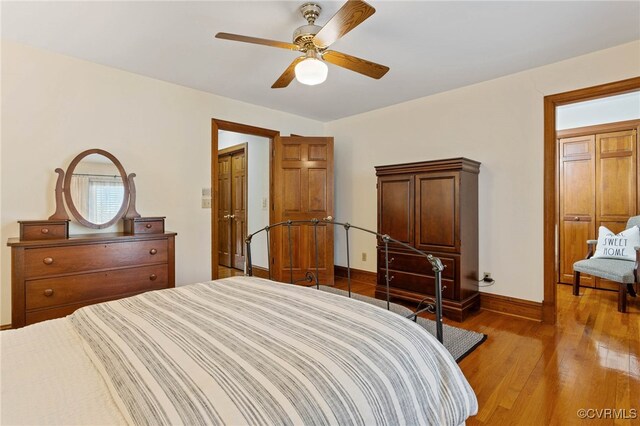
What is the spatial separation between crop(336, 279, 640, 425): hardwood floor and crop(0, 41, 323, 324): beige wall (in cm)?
292

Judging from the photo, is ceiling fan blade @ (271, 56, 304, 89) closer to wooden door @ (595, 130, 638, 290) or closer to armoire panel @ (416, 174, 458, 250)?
armoire panel @ (416, 174, 458, 250)

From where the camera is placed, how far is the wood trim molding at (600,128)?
3725mm

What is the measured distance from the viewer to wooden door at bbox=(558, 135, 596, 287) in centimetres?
402

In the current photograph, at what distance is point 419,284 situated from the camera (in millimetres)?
3291

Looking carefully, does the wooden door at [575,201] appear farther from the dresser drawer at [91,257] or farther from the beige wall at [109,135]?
the dresser drawer at [91,257]

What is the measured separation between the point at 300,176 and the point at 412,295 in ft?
6.77

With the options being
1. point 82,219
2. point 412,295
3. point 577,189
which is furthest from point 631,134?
point 82,219

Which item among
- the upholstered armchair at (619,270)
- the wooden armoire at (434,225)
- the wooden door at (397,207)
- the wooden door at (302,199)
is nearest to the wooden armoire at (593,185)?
the upholstered armchair at (619,270)

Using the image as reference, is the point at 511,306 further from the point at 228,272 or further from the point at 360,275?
the point at 228,272

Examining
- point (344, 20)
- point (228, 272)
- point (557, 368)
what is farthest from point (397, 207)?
point (228, 272)

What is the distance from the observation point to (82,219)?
2734mm

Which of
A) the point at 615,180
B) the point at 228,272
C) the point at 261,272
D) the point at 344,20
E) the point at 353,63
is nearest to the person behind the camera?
the point at 344,20

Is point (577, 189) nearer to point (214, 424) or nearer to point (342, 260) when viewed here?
point (342, 260)

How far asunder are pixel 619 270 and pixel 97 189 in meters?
5.08
